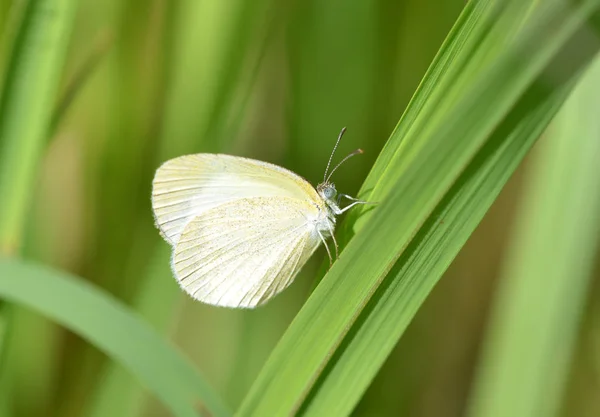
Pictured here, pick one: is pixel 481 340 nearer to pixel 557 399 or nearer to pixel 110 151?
pixel 557 399

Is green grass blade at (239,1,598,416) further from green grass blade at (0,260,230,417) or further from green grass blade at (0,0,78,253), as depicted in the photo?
green grass blade at (0,0,78,253)

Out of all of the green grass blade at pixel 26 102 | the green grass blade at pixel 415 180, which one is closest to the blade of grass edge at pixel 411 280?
the green grass blade at pixel 415 180

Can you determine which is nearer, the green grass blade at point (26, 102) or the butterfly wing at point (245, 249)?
Answer: the green grass blade at point (26, 102)

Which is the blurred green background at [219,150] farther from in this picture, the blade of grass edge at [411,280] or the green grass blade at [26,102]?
the blade of grass edge at [411,280]

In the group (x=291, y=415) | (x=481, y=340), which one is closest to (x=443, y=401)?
(x=481, y=340)

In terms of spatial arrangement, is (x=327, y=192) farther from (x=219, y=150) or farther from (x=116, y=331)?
(x=116, y=331)

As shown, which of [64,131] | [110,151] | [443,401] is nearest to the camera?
[110,151]

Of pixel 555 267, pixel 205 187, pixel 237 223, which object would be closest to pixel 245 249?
pixel 237 223
